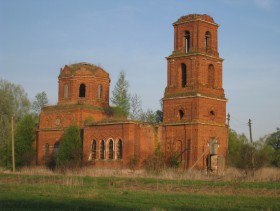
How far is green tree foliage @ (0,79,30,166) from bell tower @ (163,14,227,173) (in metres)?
24.2

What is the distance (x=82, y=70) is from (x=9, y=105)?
18791 millimetres

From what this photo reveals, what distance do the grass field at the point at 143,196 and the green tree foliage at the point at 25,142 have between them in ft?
55.2

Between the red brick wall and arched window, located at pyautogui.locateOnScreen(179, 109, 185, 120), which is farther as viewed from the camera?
arched window, located at pyautogui.locateOnScreen(179, 109, 185, 120)

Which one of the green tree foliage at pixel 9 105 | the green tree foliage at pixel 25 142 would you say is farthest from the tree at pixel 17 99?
the green tree foliage at pixel 25 142

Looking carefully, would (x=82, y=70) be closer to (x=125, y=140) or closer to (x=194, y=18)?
(x=125, y=140)

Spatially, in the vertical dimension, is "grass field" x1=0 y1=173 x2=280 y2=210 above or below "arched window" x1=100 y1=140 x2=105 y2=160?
below

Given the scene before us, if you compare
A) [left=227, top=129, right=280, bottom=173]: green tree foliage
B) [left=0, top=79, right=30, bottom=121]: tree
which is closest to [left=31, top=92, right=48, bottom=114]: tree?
[left=0, top=79, right=30, bottom=121]: tree

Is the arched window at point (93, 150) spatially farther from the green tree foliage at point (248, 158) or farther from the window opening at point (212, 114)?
the green tree foliage at point (248, 158)

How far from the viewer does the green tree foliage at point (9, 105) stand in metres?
59.6

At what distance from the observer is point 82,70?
46.9m

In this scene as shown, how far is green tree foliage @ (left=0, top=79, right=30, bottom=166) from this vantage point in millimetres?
59603

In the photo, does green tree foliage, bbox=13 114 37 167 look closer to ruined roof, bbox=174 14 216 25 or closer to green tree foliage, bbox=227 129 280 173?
ruined roof, bbox=174 14 216 25

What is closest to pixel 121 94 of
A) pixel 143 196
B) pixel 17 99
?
pixel 17 99

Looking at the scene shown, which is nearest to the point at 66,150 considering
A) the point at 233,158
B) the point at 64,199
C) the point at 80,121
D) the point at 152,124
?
the point at 80,121
